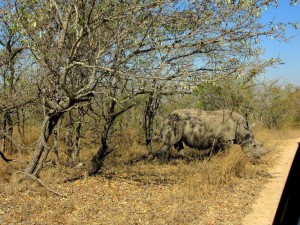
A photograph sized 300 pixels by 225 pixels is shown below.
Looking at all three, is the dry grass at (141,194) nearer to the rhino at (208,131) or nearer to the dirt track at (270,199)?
the dirt track at (270,199)

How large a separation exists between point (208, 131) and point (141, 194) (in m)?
4.36

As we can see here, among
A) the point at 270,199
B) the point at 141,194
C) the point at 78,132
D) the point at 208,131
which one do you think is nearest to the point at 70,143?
the point at 78,132

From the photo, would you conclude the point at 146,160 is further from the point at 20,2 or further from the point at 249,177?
the point at 20,2

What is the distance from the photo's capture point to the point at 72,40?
7.98 meters

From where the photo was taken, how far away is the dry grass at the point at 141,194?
6074 millimetres

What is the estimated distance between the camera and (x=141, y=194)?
748 cm

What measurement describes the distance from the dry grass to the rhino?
842 millimetres

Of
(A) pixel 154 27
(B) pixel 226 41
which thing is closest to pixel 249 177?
(B) pixel 226 41

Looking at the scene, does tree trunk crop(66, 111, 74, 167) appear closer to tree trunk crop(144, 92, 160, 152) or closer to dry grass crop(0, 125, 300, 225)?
dry grass crop(0, 125, 300, 225)

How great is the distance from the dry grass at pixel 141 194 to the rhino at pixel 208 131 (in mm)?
842

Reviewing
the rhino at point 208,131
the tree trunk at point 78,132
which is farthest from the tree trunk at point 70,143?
the rhino at point 208,131

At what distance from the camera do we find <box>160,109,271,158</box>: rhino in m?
11.1

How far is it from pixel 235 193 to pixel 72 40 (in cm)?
464

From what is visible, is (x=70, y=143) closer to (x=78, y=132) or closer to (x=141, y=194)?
(x=78, y=132)
